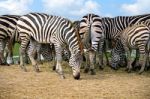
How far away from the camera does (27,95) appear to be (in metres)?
12.4

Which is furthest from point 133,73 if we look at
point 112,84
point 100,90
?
point 100,90

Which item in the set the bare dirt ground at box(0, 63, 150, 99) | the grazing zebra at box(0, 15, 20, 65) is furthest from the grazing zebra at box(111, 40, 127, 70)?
the grazing zebra at box(0, 15, 20, 65)

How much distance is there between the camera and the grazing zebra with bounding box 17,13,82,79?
1525cm

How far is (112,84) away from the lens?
14.2m

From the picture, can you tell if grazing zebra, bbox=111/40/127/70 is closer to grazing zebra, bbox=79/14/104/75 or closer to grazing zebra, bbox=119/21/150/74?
grazing zebra, bbox=119/21/150/74

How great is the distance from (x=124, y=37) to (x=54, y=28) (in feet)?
10.8

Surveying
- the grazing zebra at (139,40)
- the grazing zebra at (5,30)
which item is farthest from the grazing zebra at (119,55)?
the grazing zebra at (5,30)

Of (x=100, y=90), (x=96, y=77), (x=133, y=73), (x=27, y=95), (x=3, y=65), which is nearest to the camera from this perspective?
(x=27, y=95)

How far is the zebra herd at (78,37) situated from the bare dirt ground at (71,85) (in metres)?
0.52

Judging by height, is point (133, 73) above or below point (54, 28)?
below

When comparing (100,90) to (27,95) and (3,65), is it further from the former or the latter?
(3,65)

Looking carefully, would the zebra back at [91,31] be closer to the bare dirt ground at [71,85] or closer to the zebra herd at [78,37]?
the zebra herd at [78,37]

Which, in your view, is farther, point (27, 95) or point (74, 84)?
point (74, 84)

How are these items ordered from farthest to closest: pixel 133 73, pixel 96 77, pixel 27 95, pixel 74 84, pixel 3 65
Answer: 1. pixel 3 65
2. pixel 133 73
3. pixel 96 77
4. pixel 74 84
5. pixel 27 95
